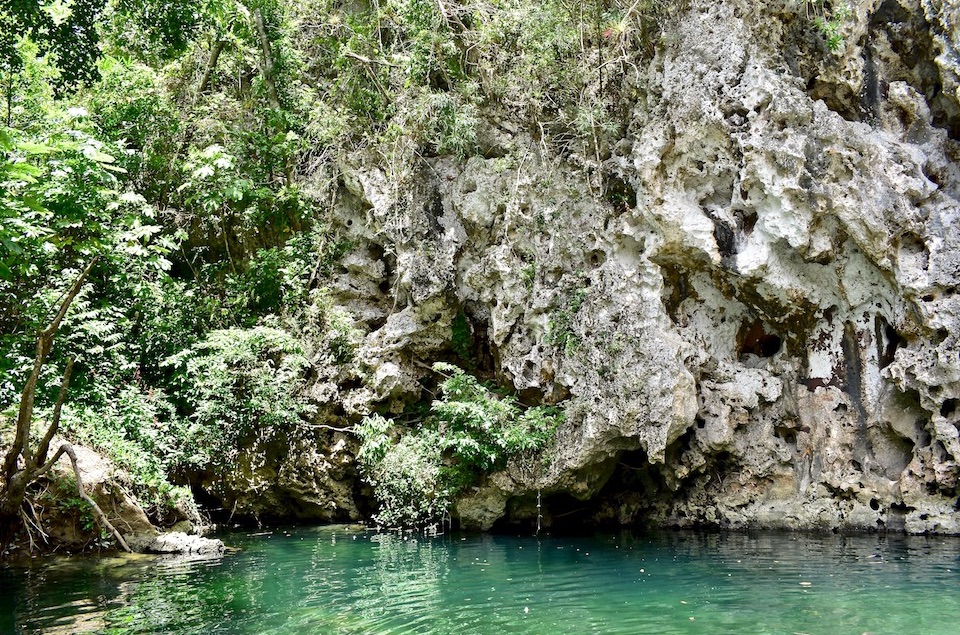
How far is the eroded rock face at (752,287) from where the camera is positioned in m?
11.2

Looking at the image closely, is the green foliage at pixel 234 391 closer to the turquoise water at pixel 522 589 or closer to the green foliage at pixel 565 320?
the turquoise water at pixel 522 589

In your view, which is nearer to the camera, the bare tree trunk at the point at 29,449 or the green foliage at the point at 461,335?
the bare tree trunk at the point at 29,449

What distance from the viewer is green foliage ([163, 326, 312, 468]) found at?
48.6 feet

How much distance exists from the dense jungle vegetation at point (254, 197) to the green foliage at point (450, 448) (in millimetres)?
44

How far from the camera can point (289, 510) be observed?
16.1 meters

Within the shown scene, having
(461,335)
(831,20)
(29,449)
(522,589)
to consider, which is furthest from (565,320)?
(29,449)

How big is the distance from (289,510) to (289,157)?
329 inches

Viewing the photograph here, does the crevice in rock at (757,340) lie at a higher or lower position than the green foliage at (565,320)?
lower

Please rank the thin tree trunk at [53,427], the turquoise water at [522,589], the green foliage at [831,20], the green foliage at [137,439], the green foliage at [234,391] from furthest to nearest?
the green foliage at [234,391]
the green foliage at [137,439]
the green foliage at [831,20]
the thin tree trunk at [53,427]
the turquoise water at [522,589]

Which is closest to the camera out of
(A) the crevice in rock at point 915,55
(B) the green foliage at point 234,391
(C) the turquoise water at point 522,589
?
(C) the turquoise water at point 522,589

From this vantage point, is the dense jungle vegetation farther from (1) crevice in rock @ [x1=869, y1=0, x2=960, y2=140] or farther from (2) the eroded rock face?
→ (1) crevice in rock @ [x1=869, y1=0, x2=960, y2=140]

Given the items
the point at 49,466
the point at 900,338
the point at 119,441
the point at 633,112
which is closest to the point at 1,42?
the point at 49,466

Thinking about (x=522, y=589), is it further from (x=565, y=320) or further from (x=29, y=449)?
(x=29, y=449)

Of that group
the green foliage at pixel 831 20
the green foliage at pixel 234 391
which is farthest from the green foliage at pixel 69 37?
the green foliage at pixel 831 20
